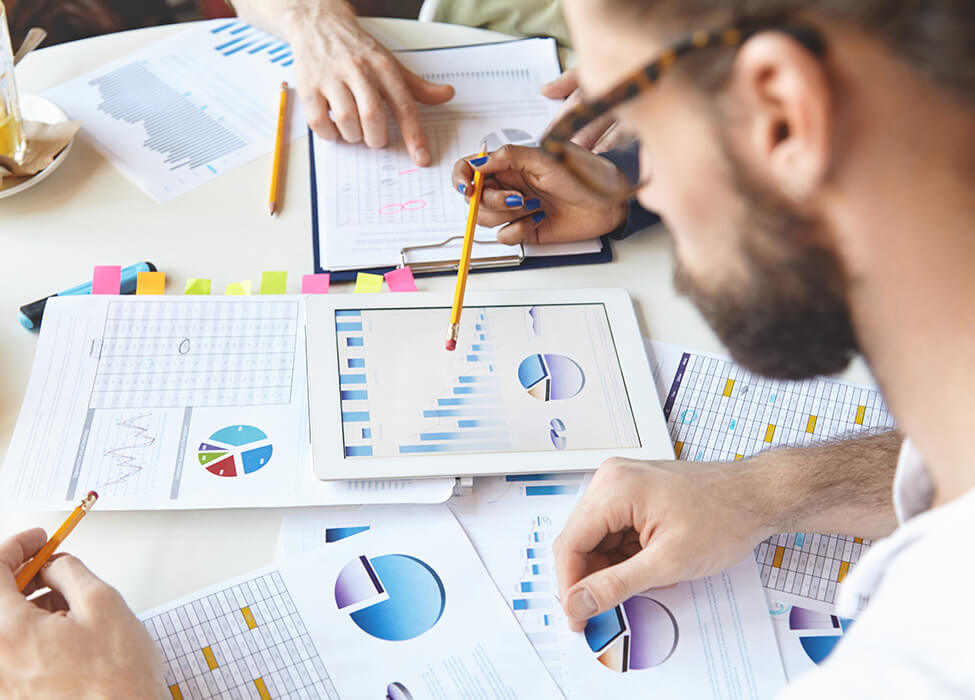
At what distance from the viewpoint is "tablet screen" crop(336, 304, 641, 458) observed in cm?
88

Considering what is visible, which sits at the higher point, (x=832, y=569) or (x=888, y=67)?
(x=888, y=67)

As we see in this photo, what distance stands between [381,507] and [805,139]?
0.53m

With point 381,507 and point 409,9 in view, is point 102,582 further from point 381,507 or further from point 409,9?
point 409,9

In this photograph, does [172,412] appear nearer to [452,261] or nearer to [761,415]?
[452,261]

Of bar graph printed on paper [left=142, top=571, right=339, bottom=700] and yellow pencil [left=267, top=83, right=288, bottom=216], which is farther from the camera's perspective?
yellow pencil [left=267, top=83, right=288, bottom=216]

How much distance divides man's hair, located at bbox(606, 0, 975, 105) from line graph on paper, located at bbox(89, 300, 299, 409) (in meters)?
0.61

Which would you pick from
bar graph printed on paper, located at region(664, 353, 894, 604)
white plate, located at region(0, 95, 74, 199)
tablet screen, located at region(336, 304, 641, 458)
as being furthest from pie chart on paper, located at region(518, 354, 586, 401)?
white plate, located at region(0, 95, 74, 199)

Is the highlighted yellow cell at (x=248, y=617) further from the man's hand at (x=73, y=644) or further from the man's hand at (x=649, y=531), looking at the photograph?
the man's hand at (x=649, y=531)

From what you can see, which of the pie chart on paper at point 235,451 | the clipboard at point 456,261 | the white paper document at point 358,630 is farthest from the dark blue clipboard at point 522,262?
the white paper document at point 358,630

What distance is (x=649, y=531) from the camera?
0.80 m

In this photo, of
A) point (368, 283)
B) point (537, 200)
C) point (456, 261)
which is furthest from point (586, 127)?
point (368, 283)

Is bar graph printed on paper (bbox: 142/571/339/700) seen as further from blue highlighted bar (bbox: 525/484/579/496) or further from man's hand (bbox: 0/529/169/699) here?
blue highlighted bar (bbox: 525/484/579/496)

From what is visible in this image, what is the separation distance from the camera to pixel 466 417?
893 millimetres

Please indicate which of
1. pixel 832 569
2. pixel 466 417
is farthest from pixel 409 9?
pixel 832 569
